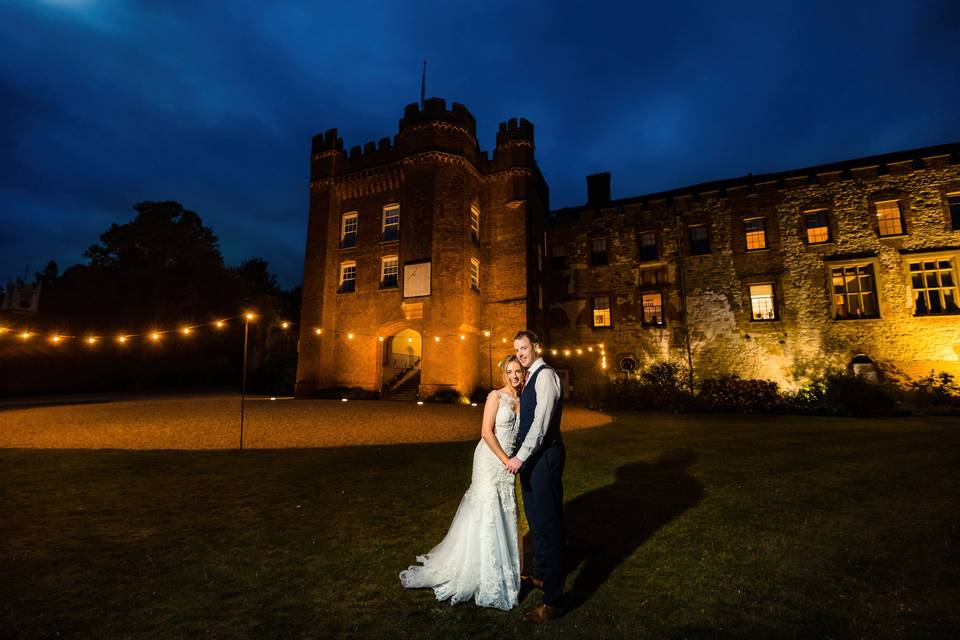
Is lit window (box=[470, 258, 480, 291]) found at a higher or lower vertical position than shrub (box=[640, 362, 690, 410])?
higher

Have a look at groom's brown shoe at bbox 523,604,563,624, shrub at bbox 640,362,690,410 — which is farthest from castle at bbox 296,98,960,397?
→ groom's brown shoe at bbox 523,604,563,624

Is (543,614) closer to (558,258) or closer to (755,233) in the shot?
(558,258)

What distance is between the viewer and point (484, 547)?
3.16 meters

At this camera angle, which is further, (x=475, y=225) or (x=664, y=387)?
(x=475, y=225)

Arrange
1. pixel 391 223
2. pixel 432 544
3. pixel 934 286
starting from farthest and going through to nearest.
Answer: pixel 391 223 → pixel 934 286 → pixel 432 544

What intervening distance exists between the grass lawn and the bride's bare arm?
109 centimetres

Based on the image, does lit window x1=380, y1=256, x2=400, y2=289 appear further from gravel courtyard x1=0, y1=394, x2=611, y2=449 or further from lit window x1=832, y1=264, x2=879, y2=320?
lit window x1=832, y1=264, x2=879, y2=320

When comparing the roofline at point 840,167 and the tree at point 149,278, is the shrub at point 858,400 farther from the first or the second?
the tree at point 149,278

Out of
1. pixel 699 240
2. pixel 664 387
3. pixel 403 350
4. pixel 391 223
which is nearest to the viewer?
pixel 664 387

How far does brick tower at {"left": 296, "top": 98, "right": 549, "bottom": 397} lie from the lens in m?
20.0

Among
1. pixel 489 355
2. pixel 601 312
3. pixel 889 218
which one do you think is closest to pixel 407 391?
pixel 489 355

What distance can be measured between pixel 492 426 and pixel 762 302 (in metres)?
22.0

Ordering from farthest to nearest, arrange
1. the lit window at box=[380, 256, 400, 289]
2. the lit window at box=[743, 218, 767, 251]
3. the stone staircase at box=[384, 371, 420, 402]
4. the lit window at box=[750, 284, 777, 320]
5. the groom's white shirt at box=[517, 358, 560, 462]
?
the lit window at box=[380, 256, 400, 289] → the lit window at box=[743, 218, 767, 251] → the stone staircase at box=[384, 371, 420, 402] → the lit window at box=[750, 284, 777, 320] → the groom's white shirt at box=[517, 358, 560, 462]

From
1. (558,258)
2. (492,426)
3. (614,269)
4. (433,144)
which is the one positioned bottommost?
(492,426)
